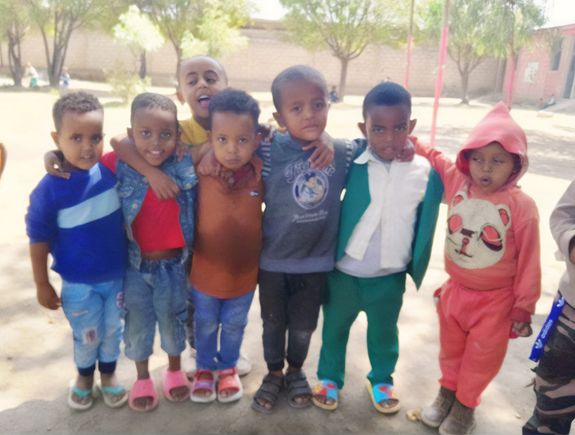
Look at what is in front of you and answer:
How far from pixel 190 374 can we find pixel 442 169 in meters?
1.60

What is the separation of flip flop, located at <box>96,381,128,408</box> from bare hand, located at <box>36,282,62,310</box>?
0.46m

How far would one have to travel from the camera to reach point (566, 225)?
1.78 m

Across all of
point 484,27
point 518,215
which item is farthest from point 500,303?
point 484,27

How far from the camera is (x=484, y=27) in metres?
21.2

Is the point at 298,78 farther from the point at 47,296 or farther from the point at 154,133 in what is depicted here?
the point at 47,296

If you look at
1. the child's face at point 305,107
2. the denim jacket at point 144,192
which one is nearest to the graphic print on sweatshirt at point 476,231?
the child's face at point 305,107

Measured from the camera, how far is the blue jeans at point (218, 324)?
2.25 metres

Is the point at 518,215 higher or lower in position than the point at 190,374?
higher

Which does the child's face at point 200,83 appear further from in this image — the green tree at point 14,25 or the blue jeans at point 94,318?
the green tree at point 14,25

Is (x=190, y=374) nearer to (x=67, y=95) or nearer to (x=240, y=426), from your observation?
(x=240, y=426)

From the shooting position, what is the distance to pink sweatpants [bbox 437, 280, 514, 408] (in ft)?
→ 6.75

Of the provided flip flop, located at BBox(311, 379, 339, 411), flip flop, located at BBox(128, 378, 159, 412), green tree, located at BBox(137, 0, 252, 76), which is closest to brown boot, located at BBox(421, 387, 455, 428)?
flip flop, located at BBox(311, 379, 339, 411)

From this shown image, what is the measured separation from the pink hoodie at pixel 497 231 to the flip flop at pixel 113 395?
156 cm

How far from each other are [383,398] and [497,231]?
92cm
